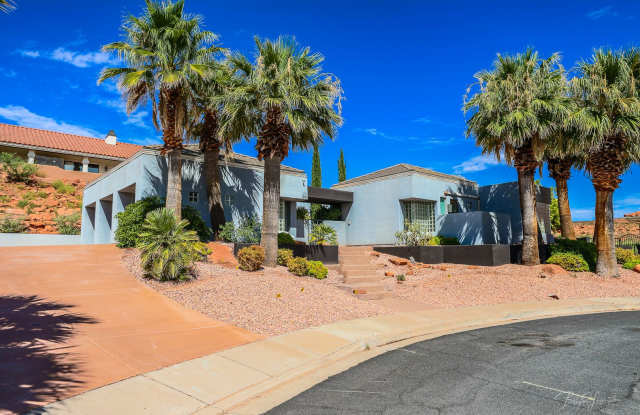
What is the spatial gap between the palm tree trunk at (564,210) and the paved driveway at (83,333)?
21083mm

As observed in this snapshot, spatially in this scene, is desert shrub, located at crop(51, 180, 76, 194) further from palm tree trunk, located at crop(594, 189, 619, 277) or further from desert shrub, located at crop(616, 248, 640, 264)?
desert shrub, located at crop(616, 248, 640, 264)

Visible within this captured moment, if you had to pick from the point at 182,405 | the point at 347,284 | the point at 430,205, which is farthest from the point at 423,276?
the point at 182,405

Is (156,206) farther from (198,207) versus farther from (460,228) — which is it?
(460,228)

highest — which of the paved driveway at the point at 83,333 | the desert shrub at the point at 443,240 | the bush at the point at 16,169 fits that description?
the bush at the point at 16,169

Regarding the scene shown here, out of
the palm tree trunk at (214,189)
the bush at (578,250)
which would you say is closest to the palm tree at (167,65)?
the palm tree trunk at (214,189)

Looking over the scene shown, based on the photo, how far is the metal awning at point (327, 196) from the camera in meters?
26.8

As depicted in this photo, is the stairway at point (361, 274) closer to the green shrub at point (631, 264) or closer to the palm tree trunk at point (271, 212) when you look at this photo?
the palm tree trunk at point (271, 212)

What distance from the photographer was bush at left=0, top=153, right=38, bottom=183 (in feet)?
104

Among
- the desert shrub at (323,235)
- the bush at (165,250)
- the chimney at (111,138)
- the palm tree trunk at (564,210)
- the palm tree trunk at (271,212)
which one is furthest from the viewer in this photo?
the chimney at (111,138)

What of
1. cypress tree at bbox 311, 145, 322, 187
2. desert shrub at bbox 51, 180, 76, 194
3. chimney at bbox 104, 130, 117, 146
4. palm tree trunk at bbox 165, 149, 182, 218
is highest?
chimney at bbox 104, 130, 117, 146

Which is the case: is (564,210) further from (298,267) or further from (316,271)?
(298,267)

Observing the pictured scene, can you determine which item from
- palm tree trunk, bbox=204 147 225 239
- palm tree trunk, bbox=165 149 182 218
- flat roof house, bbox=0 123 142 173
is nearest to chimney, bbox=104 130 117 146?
flat roof house, bbox=0 123 142 173

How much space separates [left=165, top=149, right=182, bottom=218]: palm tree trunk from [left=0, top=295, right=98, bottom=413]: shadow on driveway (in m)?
7.20

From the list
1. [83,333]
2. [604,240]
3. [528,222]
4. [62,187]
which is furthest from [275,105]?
[62,187]
